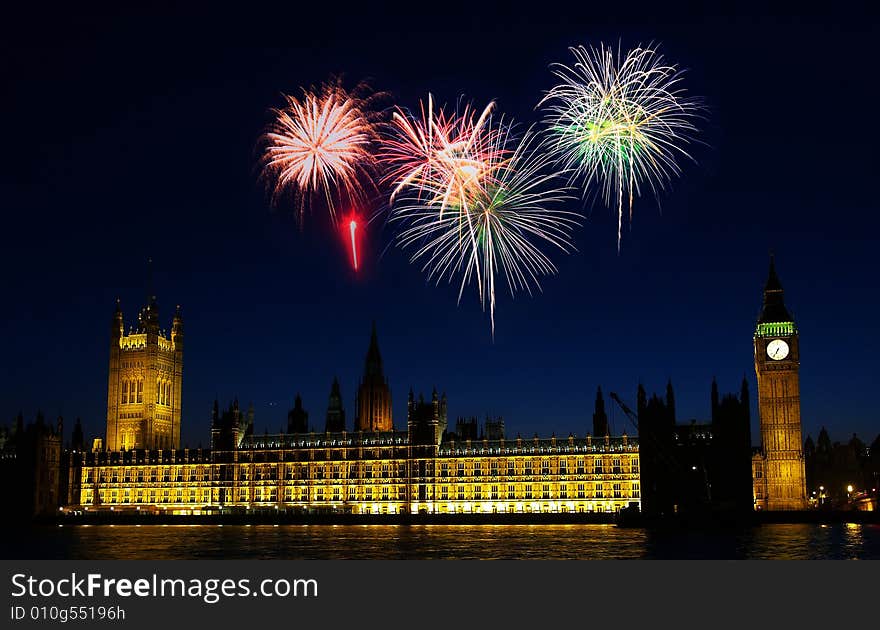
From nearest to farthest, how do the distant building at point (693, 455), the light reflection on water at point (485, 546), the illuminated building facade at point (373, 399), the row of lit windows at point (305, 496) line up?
the light reflection on water at point (485, 546), the distant building at point (693, 455), the row of lit windows at point (305, 496), the illuminated building facade at point (373, 399)

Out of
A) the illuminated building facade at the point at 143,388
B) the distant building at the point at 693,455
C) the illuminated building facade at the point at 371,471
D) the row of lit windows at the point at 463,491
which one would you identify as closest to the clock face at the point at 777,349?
the distant building at the point at 693,455

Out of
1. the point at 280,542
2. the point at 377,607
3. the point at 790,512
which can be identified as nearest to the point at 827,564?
the point at 377,607

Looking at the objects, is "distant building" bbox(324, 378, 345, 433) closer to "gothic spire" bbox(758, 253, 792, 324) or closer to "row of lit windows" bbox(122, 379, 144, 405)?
"row of lit windows" bbox(122, 379, 144, 405)

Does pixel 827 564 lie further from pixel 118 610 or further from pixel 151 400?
pixel 151 400

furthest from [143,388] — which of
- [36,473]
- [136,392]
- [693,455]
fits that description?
[693,455]

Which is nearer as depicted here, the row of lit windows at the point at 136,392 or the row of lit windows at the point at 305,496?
the row of lit windows at the point at 305,496

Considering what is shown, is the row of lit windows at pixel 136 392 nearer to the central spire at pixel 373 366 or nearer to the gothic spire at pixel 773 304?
the central spire at pixel 373 366
